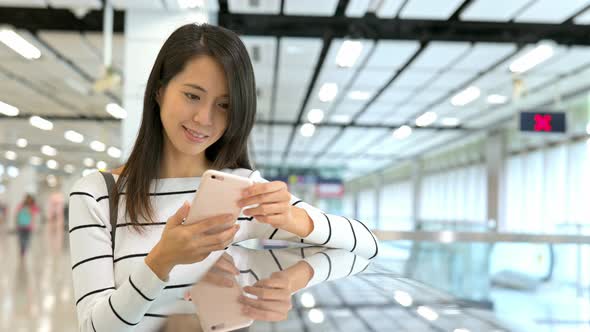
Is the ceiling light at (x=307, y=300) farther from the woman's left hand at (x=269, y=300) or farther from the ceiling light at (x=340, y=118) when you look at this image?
the ceiling light at (x=340, y=118)

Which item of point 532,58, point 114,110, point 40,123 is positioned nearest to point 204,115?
point 532,58

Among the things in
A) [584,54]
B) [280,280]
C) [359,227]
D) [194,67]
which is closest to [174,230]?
[280,280]

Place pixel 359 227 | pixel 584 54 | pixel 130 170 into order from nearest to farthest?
pixel 130 170
pixel 359 227
pixel 584 54

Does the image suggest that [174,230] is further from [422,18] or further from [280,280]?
[422,18]

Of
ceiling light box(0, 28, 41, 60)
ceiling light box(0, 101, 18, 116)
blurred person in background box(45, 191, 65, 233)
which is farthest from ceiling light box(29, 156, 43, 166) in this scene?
ceiling light box(0, 28, 41, 60)

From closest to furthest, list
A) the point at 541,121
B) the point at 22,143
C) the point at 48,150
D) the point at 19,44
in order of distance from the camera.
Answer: the point at 19,44 < the point at 541,121 < the point at 22,143 < the point at 48,150

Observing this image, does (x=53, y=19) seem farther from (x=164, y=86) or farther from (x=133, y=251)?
(x=133, y=251)

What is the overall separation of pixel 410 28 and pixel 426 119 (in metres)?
10.6

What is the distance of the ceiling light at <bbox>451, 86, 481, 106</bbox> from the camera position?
14.6 m

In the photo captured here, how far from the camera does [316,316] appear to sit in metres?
0.68

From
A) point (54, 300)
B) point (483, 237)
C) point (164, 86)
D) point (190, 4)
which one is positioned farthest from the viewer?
point (190, 4)

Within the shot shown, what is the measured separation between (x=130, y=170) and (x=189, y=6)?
7579 millimetres

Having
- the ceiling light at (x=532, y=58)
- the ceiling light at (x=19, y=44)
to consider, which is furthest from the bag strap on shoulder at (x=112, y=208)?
the ceiling light at (x=19, y=44)

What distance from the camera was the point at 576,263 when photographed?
806cm
